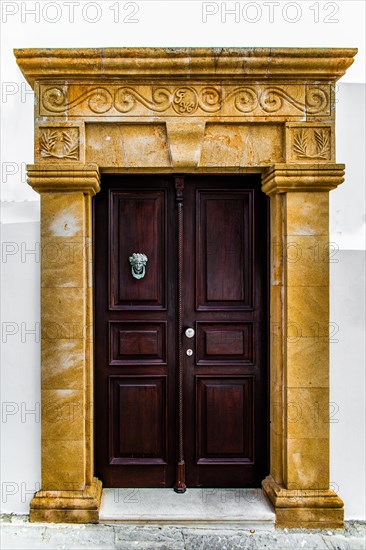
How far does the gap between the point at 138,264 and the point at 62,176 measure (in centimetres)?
82

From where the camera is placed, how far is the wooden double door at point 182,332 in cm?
357

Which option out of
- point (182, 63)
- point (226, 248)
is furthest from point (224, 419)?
point (182, 63)

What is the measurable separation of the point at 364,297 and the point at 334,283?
244 millimetres

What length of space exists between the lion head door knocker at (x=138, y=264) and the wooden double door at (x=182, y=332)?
30mm

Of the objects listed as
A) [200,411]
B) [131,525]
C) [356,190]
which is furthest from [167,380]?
[356,190]

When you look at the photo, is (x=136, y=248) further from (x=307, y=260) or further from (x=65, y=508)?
(x=65, y=508)

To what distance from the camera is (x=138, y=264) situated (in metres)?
3.50

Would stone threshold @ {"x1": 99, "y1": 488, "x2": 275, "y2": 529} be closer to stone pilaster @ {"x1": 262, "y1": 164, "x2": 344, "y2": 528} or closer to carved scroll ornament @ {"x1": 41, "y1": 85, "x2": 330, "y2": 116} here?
stone pilaster @ {"x1": 262, "y1": 164, "x2": 344, "y2": 528}

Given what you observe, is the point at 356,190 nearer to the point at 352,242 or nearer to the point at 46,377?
the point at 352,242

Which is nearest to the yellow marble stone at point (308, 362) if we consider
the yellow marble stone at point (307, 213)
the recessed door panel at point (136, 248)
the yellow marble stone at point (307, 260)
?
the yellow marble stone at point (307, 260)

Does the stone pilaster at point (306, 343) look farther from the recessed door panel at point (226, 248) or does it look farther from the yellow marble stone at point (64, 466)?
the yellow marble stone at point (64, 466)

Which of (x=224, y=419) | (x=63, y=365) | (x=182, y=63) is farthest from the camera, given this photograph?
(x=224, y=419)

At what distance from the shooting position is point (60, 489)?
331 cm

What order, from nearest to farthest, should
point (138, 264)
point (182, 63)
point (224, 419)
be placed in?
1. point (182, 63)
2. point (138, 264)
3. point (224, 419)
